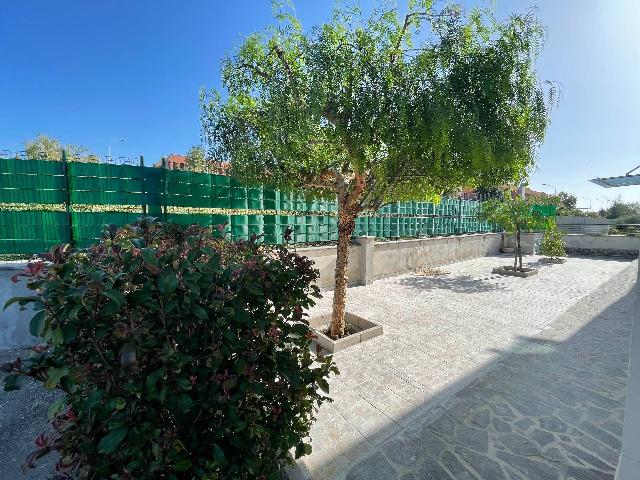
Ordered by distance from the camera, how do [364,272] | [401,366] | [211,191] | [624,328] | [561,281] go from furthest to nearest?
[561,281] → [364,272] → [211,191] → [624,328] → [401,366]

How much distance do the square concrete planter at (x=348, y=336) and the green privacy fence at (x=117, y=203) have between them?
7.33ft

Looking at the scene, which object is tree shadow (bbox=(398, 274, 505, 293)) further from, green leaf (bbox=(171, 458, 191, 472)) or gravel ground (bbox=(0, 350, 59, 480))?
green leaf (bbox=(171, 458, 191, 472))

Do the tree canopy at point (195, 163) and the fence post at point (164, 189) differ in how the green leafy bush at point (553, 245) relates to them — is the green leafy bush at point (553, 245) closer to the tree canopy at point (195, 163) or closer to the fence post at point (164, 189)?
the tree canopy at point (195, 163)

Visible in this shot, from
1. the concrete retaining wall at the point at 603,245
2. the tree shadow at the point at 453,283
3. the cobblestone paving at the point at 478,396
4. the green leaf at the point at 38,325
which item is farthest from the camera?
the concrete retaining wall at the point at 603,245

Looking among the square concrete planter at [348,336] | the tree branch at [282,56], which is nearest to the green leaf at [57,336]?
the square concrete planter at [348,336]

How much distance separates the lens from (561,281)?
411 inches

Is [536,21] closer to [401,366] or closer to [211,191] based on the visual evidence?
[401,366]

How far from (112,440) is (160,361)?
34 centimetres

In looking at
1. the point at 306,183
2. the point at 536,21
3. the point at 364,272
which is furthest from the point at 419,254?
the point at 536,21

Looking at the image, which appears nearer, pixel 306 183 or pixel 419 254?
pixel 306 183

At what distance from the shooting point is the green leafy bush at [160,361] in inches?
54.6

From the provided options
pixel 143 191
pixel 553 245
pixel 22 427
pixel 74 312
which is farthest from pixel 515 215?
pixel 22 427

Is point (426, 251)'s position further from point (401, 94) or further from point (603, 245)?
point (603, 245)

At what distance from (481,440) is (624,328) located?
17.0 feet
